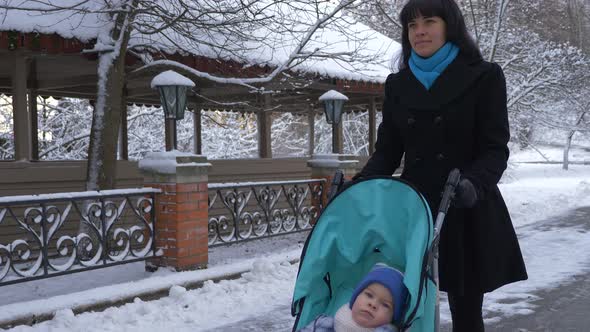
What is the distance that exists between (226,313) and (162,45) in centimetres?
460

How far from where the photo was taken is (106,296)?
17.1ft

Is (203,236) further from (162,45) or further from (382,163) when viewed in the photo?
(382,163)

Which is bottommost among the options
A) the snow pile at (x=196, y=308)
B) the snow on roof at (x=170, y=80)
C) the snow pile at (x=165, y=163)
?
the snow pile at (x=196, y=308)

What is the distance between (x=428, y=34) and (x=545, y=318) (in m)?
3.66

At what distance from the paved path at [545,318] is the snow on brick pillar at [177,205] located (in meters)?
1.57

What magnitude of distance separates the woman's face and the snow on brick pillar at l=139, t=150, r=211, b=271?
13.8 feet

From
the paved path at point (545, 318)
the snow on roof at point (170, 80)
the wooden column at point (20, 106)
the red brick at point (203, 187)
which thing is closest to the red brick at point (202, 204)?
the red brick at point (203, 187)

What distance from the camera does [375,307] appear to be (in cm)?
239

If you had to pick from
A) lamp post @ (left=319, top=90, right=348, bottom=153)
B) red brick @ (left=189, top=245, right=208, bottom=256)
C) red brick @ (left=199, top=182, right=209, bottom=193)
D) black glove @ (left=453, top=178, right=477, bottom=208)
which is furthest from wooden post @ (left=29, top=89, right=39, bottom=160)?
black glove @ (left=453, top=178, right=477, bottom=208)

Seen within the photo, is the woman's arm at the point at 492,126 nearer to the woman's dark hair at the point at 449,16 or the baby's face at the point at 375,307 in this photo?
the woman's dark hair at the point at 449,16

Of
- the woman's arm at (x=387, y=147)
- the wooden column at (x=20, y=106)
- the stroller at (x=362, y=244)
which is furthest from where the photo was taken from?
the wooden column at (x=20, y=106)

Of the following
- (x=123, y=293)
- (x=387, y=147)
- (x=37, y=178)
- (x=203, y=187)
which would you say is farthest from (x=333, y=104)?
(x=387, y=147)

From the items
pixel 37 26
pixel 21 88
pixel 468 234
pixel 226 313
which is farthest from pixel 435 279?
pixel 21 88

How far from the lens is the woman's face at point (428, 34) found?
8.19 feet
